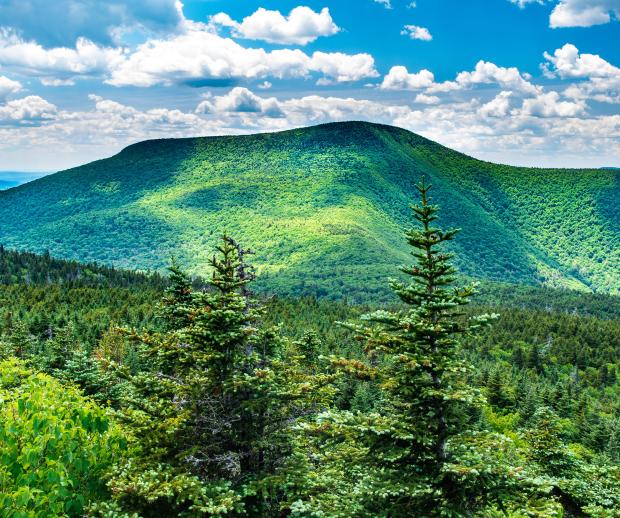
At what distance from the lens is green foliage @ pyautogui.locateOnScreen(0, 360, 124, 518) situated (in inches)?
594

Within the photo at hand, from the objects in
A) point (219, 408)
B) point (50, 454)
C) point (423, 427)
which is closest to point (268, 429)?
point (219, 408)

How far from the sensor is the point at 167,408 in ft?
65.5

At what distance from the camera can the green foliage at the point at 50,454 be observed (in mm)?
15094

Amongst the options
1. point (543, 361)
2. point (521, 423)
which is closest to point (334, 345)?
point (521, 423)

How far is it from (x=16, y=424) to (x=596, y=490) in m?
47.7

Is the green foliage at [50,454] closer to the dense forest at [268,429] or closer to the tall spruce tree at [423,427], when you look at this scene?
the dense forest at [268,429]

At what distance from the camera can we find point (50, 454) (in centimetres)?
1736

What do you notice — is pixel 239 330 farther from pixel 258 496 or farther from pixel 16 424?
pixel 16 424

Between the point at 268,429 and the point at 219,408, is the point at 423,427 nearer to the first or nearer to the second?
the point at 268,429

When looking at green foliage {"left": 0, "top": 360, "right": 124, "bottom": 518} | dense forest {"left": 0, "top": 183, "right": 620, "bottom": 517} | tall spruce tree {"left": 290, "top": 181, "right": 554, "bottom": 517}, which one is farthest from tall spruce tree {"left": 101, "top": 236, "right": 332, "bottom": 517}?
tall spruce tree {"left": 290, "top": 181, "right": 554, "bottom": 517}

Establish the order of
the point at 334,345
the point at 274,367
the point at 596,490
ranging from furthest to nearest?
the point at 334,345
the point at 596,490
the point at 274,367

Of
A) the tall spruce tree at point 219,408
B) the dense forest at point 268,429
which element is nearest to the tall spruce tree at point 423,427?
the dense forest at point 268,429

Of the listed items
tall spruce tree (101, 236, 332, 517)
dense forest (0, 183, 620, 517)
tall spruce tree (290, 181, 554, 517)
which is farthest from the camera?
tall spruce tree (101, 236, 332, 517)

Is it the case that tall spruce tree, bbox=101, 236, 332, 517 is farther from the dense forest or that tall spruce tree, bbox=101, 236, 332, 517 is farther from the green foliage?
the green foliage
